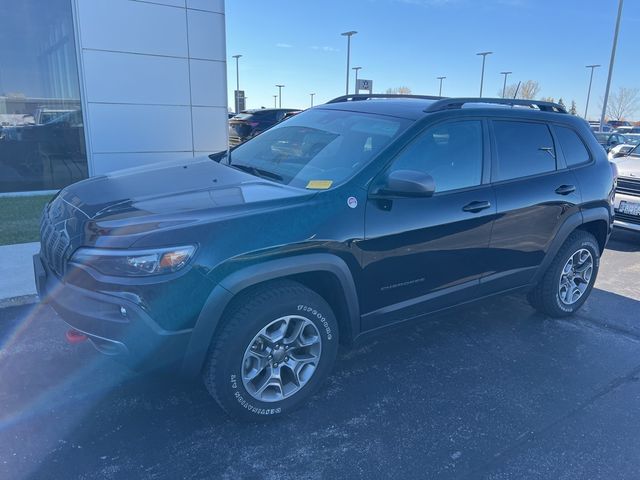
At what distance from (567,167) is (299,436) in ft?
10.3

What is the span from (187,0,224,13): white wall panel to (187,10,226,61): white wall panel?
0.29 feet

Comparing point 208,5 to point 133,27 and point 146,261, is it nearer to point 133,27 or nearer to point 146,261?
point 133,27

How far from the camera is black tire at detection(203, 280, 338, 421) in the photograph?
2559 mm

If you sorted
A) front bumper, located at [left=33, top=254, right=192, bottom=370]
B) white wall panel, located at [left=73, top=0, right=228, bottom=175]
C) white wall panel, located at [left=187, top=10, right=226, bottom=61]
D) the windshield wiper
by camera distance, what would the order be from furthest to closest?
white wall panel, located at [left=187, top=10, right=226, bottom=61] < white wall panel, located at [left=73, top=0, right=228, bottom=175] < the windshield wiper < front bumper, located at [left=33, top=254, right=192, bottom=370]

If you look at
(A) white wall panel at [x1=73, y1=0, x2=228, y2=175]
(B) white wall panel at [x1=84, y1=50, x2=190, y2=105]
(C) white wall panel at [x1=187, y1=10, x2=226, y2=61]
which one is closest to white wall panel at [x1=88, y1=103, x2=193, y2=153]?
(A) white wall panel at [x1=73, y1=0, x2=228, y2=175]

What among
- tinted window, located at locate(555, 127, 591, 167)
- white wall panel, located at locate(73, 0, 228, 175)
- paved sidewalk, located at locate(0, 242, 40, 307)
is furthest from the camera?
white wall panel, located at locate(73, 0, 228, 175)

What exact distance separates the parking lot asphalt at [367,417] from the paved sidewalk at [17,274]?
1.01ft

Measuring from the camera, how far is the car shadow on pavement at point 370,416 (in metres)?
2.51

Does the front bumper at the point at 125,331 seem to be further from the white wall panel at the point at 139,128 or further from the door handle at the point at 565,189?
the white wall panel at the point at 139,128

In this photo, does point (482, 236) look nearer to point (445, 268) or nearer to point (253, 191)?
point (445, 268)

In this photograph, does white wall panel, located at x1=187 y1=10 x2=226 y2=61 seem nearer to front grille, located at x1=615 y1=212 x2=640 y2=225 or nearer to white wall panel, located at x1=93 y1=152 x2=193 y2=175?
white wall panel, located at x1=93 y1=152 x2=193 y2=175

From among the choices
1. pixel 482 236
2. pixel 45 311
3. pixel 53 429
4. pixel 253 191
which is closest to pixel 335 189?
pixel 253 191

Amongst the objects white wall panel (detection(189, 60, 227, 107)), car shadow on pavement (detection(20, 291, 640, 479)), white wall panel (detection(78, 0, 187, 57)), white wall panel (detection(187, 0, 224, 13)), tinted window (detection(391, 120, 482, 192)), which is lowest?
car shadow on pavement (detection(20, 291, 640, 479))

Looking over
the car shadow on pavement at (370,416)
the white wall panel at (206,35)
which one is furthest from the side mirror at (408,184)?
the white wall panel at (206,35)
